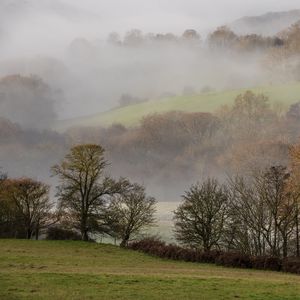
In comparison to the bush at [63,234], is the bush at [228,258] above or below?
below

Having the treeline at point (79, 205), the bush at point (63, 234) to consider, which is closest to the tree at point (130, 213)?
the treeline at point (79, 205)

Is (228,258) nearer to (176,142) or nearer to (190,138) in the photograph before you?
(176,142)

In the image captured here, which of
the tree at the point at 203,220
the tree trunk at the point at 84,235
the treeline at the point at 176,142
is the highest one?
the treeline at the point at 176,142

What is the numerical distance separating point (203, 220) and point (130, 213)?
1587cm

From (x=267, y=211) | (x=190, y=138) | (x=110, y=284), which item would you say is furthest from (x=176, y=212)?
(x=190, y=138)

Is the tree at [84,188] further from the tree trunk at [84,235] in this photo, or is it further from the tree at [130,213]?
the tree at [130,213]

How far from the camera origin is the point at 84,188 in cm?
6994

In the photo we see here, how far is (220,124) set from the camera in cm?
16862

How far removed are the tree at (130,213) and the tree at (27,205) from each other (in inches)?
455

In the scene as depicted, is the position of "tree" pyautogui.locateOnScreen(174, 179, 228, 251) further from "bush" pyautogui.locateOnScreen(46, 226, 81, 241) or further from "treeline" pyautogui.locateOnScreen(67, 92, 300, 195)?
→ "treeline" pyautogui.locateOnScreen(67, 92, 300, 195)

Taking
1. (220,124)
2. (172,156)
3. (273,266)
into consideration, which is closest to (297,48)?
(220,124)

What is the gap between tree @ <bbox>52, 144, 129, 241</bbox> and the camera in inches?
2739

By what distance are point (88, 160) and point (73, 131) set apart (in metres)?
127

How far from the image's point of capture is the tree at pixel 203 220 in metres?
62.6
